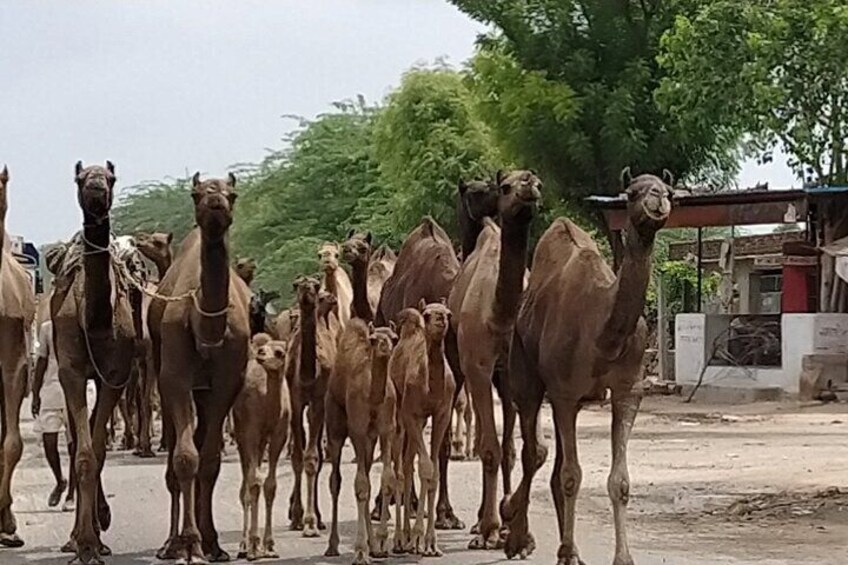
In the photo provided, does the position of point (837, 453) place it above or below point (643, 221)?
below

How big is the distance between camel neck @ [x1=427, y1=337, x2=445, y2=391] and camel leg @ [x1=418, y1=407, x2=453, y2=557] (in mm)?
258

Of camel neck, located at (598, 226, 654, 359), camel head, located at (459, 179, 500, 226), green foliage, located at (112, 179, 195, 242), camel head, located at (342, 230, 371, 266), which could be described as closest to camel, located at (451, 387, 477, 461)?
camel head, located at (459, 179, 500, 226)

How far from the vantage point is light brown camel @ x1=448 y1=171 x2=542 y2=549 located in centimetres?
1189

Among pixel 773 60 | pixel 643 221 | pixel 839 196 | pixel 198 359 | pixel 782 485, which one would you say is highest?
pixel 773 60

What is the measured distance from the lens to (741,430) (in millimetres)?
24531

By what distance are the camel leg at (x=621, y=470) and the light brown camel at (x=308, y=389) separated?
3.35 metres

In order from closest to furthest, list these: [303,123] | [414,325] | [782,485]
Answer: [414,325] < [782,485] < [303,123]

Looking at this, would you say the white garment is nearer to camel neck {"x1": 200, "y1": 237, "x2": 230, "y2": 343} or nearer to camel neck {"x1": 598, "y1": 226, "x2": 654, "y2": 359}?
camel neck {"x1": 200, "y1": 237, "x2": 230, "y2": 343}

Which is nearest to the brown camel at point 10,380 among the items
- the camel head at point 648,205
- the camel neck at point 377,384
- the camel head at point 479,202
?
the camel neck at point 377,384

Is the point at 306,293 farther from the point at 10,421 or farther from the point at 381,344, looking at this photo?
the point at 10,421

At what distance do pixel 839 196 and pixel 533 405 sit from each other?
1911 centimetres

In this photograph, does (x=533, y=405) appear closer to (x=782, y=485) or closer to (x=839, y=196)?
(x=782, y=485)

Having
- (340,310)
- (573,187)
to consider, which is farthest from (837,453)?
(573,187)

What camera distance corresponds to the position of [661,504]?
1570cm
